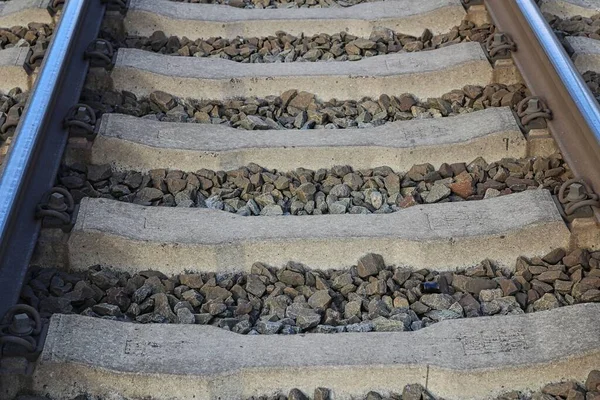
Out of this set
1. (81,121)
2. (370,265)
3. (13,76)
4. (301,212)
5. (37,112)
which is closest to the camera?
(370,265)

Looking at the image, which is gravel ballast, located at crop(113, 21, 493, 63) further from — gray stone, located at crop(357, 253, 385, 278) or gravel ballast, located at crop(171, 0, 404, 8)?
gray stone, located at crop(357, 253, 385, 278)

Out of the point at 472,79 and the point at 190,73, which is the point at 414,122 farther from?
the point at 190,73

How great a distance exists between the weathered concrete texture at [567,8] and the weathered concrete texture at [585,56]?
56 centimetres

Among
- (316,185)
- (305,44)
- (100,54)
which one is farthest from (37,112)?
(305,44)

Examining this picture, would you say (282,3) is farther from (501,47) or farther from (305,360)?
(305,360)

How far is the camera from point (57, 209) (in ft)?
14.1

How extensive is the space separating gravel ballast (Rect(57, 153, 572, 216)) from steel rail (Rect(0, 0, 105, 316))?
0.17 m

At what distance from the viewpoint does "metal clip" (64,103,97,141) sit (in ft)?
16.0

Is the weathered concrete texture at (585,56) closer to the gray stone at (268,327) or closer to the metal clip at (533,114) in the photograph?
the metal clip at (533,114)

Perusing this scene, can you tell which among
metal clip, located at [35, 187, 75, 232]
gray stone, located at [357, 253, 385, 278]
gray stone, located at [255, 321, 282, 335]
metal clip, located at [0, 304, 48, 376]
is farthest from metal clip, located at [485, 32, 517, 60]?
metal clip, located at [0, 304, 48, 376]

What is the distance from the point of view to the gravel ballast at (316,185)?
15.3 feet

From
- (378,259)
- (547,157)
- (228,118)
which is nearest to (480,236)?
(378,259)

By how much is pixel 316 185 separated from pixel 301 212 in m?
0.21

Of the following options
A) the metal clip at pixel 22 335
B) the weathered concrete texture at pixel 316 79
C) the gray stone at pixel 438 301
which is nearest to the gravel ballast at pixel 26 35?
the weathered concrete texture at pixel 316 79
